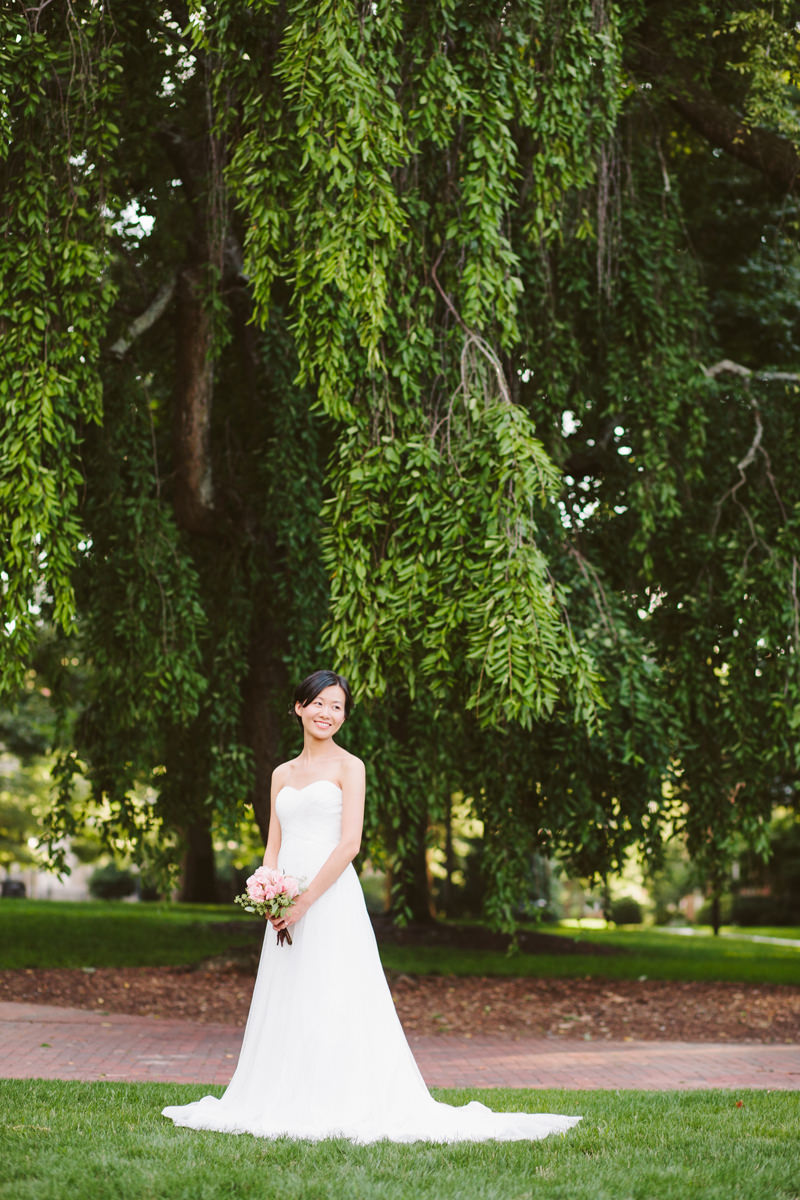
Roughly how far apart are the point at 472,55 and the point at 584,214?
1.66 meters

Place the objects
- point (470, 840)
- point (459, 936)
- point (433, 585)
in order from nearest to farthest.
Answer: point (433, 585) < point (459, 936) < point (470, 840)

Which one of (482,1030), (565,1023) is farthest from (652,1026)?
(482,1030)

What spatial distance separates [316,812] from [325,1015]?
0.89 meters

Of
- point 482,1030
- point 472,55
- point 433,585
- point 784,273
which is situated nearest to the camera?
point 433,585

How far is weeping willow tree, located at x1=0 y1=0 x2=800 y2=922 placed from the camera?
771 cm

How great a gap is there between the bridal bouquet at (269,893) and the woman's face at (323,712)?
664mm

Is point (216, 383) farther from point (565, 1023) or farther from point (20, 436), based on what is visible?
point (565, 1023)

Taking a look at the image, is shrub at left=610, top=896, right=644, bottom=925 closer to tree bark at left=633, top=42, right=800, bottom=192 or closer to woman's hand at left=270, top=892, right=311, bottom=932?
tree bark at left=633, top=42, right=800, bottom=192

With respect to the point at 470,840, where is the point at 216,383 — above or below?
above

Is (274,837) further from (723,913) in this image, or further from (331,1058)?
(723,913)

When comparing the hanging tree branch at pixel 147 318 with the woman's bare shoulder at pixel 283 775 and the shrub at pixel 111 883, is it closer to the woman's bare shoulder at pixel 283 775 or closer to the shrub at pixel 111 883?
the woman's bare shoulder at pixel 283 775

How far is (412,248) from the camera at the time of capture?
27.6 feet

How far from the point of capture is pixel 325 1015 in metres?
5.35

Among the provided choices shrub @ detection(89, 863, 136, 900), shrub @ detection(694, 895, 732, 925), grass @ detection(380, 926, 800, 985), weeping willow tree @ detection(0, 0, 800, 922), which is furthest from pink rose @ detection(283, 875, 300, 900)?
shrub @ detection(89, 863, 136, 900)
